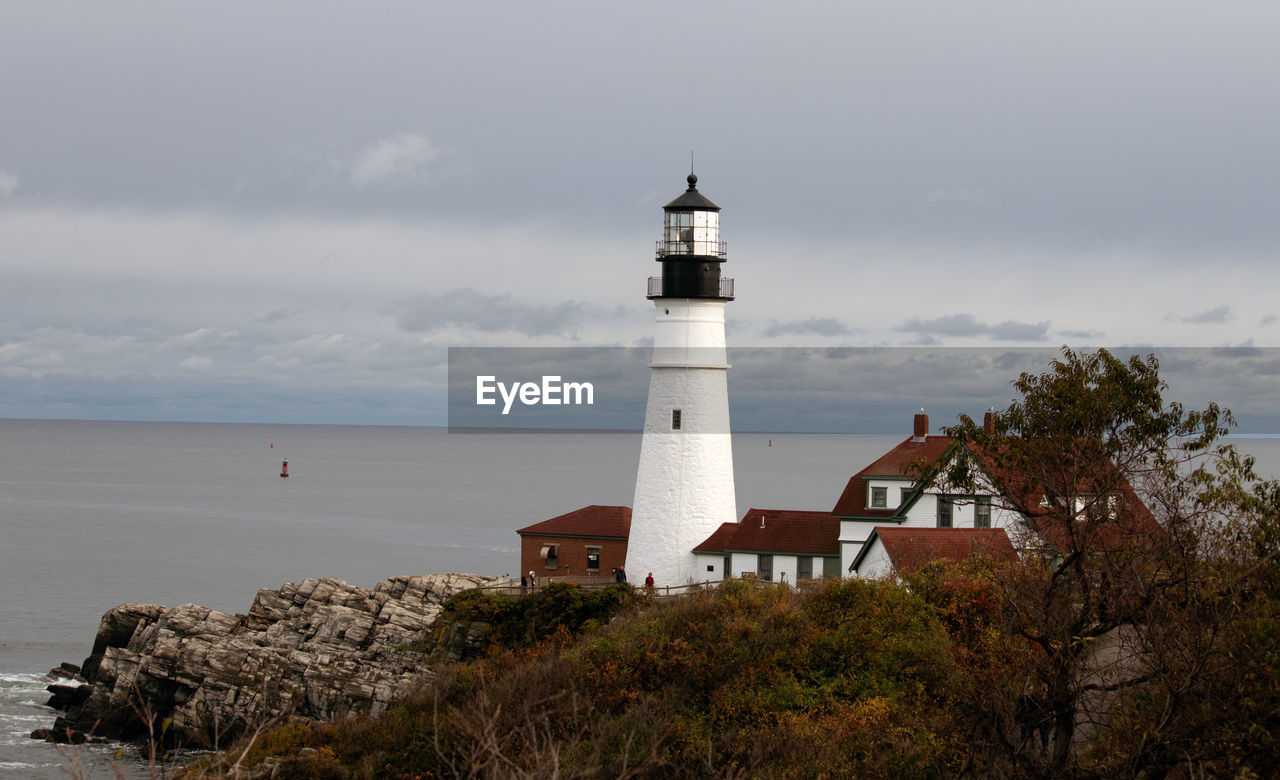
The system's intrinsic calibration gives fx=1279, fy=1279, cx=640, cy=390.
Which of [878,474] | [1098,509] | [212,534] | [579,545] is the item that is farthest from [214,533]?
[1098,509]

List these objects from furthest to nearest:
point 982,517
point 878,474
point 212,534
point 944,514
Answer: point 212,534 < point 878,474 < point 944,514 < point 982,517

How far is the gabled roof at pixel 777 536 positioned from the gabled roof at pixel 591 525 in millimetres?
4138

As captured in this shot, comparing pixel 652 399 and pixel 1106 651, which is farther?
pixel 652 399

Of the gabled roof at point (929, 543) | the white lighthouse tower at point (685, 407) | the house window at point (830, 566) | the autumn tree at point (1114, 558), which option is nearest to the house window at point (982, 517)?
the gabled roof at point (929, 543)

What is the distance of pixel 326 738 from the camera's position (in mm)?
22250

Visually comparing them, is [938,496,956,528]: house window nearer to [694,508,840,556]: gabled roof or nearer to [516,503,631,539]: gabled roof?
[694,508,840,556]: gabled roof

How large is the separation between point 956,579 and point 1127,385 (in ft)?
23.1

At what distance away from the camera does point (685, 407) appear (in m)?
33.1

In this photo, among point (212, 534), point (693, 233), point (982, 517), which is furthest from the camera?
point (212, 534)

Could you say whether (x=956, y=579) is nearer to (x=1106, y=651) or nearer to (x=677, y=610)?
(x=1106, y=651)

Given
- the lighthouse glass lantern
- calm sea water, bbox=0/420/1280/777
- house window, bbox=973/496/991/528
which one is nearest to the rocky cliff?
calm sea water, bbox=0/420/1280/777

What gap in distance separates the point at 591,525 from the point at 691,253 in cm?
906

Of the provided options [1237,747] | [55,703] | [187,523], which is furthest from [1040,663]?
[187,523]

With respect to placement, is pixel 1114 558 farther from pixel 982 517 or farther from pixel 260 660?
pixel 260 660
